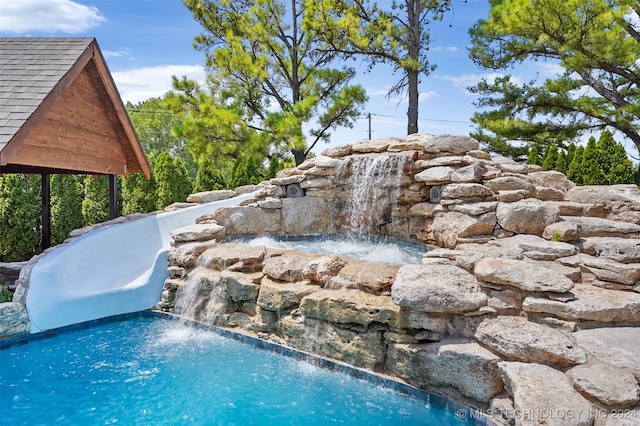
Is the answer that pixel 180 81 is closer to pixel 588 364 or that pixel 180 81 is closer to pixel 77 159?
pixel 77 159

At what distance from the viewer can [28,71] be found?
596cm

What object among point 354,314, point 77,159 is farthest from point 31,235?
point 354,314

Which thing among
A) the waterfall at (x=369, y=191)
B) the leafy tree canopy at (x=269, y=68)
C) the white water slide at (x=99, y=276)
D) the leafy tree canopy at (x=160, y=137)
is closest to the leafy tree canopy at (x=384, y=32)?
the leafy tree canopy at (x=269, y=68)

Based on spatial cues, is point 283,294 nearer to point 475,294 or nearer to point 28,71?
point 475,294

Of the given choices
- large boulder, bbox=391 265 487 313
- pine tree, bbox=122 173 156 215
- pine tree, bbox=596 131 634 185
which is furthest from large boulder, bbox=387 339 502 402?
pine tree, bbox=122 173 156 215

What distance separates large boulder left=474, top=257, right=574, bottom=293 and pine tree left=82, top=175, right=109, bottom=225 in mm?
9377

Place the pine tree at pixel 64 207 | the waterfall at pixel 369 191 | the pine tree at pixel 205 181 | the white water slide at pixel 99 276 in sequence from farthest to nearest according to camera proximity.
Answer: the pine tree at pixel 205 181, the pine tree at pixel 64 207, the waterfall at pixel 369 191, the white water slide at pixel 99 276

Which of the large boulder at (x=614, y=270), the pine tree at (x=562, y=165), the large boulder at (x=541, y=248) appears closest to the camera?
the large boulder at (x=614, y=270)

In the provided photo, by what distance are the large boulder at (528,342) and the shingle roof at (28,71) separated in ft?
19.3

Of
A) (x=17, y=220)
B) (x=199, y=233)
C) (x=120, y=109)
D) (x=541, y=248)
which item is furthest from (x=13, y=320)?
(x=541, y=248)

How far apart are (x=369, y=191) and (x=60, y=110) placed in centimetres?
530

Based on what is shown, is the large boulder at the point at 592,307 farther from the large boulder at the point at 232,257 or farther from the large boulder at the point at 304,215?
the large boulder at the point at 304,215

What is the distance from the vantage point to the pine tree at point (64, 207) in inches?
377

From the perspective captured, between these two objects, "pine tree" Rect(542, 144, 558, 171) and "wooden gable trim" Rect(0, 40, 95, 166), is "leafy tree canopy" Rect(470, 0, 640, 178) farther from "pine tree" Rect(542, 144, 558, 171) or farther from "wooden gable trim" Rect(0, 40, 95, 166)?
"wooden gable trim" Rect(0, 40, 95, 166)
